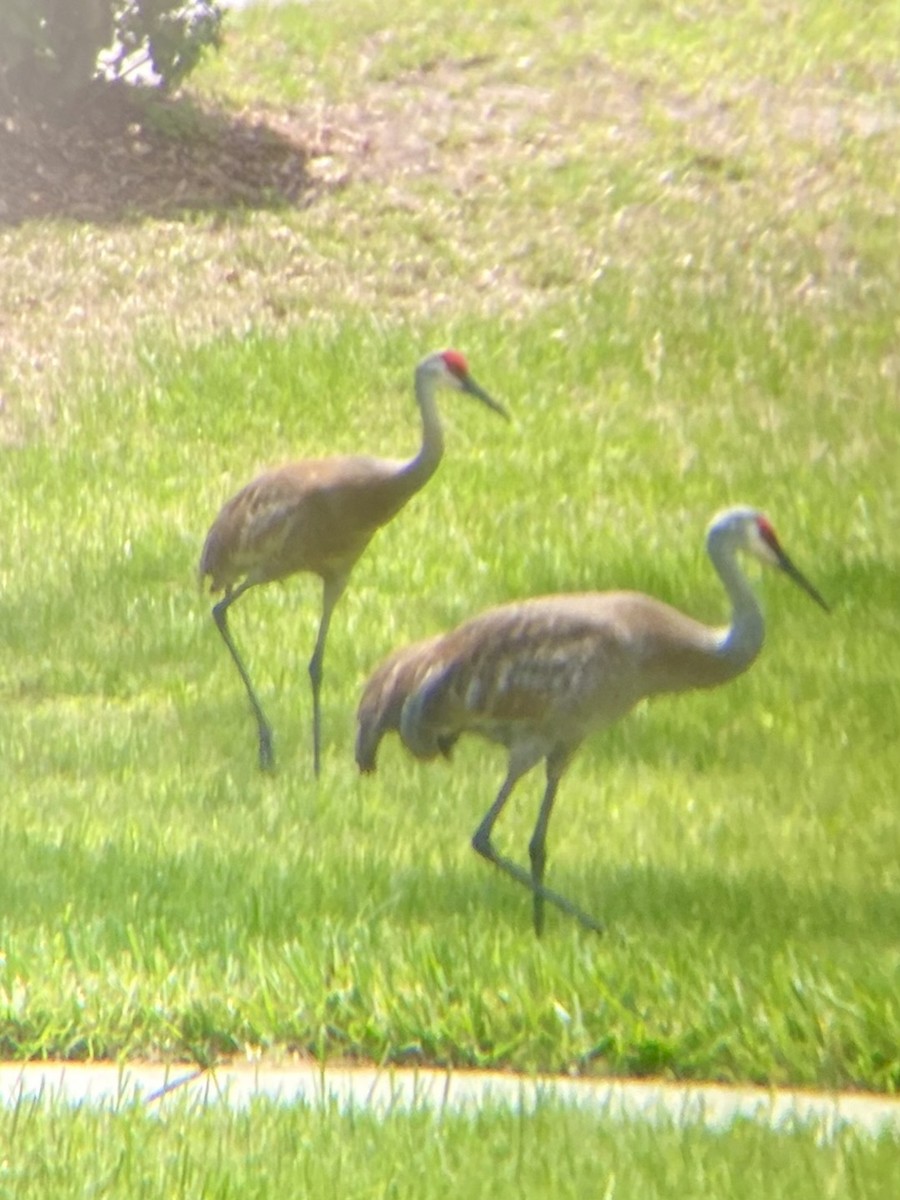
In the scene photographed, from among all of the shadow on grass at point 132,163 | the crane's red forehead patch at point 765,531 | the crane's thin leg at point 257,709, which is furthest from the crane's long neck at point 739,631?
the shadow on grass at point 132,163

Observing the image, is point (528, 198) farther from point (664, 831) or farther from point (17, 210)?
point (664, 831)

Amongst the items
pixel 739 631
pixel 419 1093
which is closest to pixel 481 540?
pixel 739 631

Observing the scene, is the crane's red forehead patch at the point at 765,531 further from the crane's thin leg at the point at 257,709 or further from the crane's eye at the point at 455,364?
the crane's thin leg at the point at 257,709

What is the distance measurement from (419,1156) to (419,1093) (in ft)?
1.43

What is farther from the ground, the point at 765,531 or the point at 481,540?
the point at 765,531

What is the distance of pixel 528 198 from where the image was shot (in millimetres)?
18016

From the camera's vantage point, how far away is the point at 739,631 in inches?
269

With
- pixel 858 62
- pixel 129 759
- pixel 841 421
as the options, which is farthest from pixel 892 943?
pixel 858 62

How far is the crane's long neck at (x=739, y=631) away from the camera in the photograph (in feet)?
22.4

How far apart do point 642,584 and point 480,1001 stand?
18.7ft

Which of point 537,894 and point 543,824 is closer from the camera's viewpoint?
point 537,894

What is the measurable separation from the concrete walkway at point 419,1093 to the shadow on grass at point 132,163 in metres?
12.7

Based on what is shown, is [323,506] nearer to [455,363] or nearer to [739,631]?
[455,363]

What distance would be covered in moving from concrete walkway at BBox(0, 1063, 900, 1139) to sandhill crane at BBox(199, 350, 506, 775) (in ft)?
11.3
